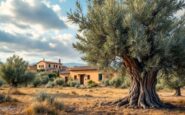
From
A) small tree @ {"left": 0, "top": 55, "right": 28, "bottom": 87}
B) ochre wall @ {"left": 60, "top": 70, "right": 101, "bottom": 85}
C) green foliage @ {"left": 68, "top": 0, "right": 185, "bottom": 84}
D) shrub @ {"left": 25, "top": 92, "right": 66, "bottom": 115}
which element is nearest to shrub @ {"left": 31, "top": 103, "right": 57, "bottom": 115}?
shrub @ {"left": 25, "top": 92, "right": 66, "bottom": 115}

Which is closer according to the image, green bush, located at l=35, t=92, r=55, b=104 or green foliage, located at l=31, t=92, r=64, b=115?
green foliage, located at l=31, t=92, r=64, b=115

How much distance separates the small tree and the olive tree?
1497 cm

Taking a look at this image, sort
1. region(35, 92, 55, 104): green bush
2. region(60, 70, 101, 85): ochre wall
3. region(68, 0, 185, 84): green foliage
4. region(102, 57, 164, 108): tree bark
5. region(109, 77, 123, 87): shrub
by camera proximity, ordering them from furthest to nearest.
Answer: region(60, 70, 101, 85): ochre wall
region(109, 77, 123, 87): shrub
region(102, 57, 164, 108): tree bark
region(35, 92, 55, 104): green bush
region(68, 0, 185, 84): green foliage

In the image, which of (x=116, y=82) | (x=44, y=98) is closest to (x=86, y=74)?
(x=116, y=82)

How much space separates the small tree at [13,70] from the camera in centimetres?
2839

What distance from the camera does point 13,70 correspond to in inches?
1124

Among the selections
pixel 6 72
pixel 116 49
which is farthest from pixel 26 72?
pixel 116 49

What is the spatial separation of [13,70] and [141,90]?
16937mm

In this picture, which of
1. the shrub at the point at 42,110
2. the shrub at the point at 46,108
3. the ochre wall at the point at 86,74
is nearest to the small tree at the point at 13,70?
the shrub at the point at 46,108

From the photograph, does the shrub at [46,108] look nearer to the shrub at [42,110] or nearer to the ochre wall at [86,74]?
the shrub at [42,110]

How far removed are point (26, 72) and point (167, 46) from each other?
19.5 meters

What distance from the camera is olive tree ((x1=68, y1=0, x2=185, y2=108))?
13.2 metres

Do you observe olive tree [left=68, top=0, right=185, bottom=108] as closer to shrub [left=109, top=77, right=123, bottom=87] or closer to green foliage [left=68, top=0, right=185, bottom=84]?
green foliage [left=68, top=0, right=185, bottom=84]

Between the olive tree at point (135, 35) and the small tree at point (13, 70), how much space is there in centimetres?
1497
